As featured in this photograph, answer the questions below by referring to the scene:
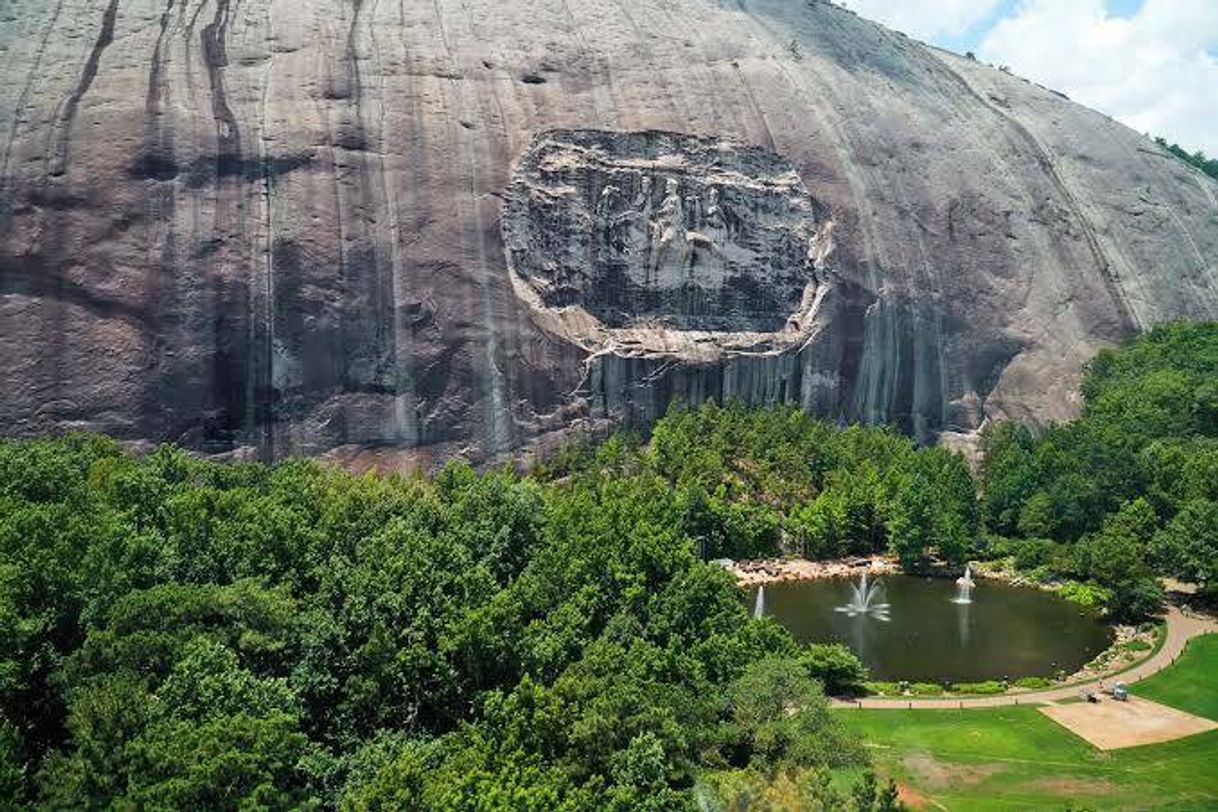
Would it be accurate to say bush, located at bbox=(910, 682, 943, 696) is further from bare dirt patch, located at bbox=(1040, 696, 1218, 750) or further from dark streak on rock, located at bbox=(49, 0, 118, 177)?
dark streak on rock, located at bbox=(49, 0, 118, 177)

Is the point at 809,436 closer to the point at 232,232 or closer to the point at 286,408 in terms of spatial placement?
the point at 286,408

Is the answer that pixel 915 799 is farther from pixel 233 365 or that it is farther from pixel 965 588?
pixel 233 365

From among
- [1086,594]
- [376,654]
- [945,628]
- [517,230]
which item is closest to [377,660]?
[376,654]

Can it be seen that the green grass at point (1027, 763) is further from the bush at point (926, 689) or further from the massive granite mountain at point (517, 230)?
the massive granite mountain at point (517, 230)

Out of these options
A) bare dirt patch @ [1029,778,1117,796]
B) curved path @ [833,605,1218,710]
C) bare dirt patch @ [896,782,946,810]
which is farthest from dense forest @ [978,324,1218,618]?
bare dirt patch @ [896,782,946,810]

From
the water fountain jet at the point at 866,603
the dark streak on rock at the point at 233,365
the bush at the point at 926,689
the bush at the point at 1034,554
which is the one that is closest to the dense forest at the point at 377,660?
the bush at the point at 926,689

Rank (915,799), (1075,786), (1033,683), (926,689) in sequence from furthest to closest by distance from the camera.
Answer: (1033,683) < (926,689) < (1075,786) < (915,799)

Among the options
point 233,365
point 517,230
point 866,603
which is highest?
point 517,230
